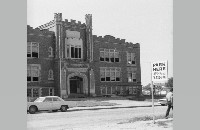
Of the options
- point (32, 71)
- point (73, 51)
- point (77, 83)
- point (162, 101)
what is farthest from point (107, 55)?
point (162, 101)

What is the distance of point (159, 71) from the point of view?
1345 cm

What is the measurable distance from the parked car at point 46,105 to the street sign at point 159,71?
9.13 m

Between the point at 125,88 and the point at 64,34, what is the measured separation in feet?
36.4

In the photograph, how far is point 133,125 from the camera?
13.1 m

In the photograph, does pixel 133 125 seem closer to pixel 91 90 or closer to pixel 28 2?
pixel 28 2

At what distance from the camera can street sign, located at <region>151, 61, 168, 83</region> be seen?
43.2 feet

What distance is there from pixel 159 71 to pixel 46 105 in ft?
31.5

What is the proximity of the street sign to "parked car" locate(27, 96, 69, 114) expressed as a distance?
29.9 ft

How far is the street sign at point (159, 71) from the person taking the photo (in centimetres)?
1316

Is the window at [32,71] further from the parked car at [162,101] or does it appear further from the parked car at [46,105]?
the parked car at [162,101]

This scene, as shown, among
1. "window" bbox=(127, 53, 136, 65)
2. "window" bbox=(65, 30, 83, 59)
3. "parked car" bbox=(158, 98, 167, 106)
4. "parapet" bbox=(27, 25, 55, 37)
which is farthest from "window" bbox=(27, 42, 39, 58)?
"window" bbox=(127, 53, 136, 65)

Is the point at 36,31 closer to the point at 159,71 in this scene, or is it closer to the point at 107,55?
the point at 159,71

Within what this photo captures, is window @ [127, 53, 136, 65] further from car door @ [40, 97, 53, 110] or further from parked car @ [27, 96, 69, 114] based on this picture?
car door @ [40, 97, 53, 110]

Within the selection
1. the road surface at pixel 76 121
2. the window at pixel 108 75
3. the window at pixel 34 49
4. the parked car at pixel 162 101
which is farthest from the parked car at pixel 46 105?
the window at pixel 108 75
